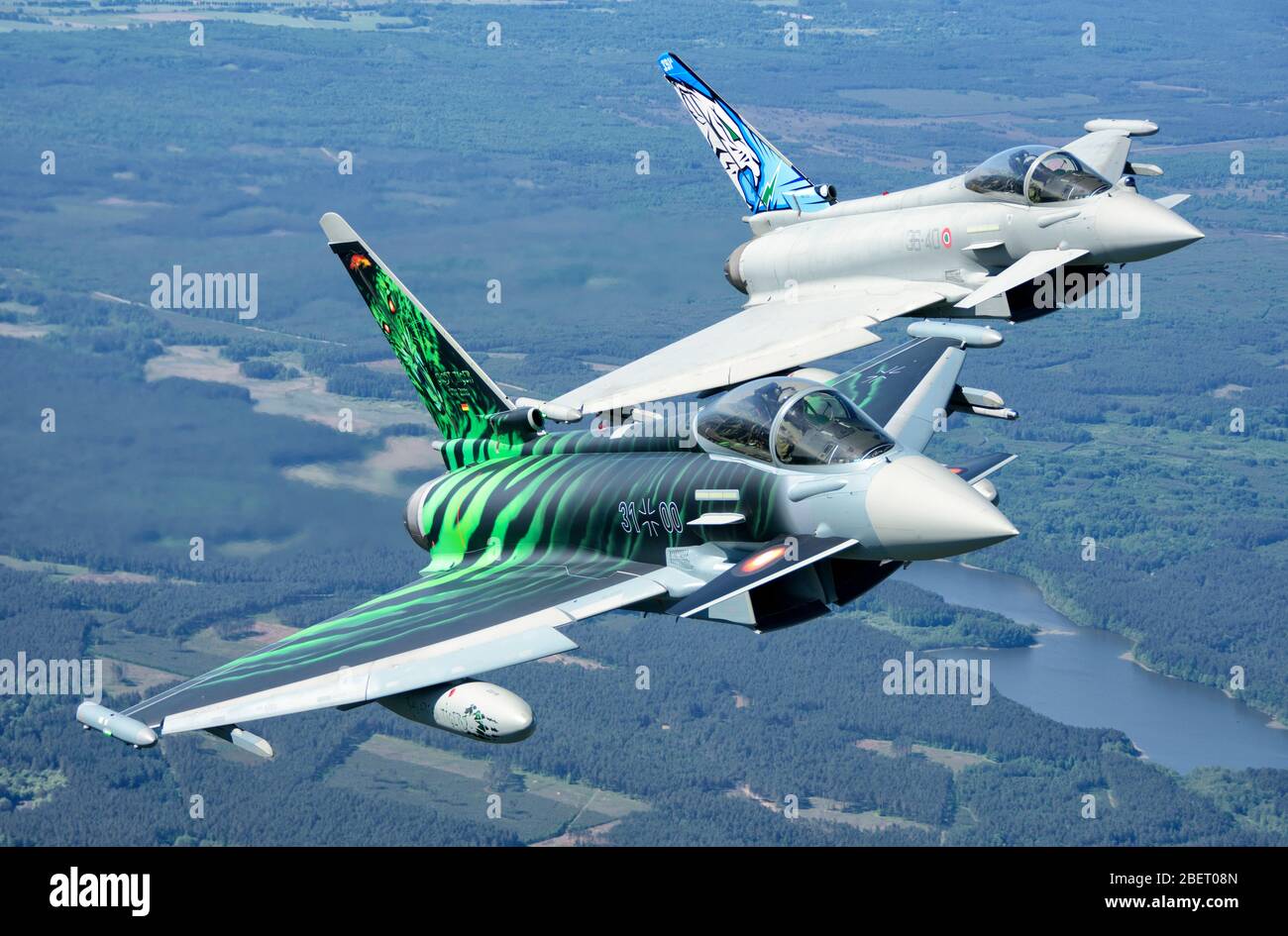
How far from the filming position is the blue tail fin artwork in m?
53.5

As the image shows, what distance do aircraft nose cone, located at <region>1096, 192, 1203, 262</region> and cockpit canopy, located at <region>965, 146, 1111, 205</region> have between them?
39.7 inches

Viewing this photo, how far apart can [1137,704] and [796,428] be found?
544 feet

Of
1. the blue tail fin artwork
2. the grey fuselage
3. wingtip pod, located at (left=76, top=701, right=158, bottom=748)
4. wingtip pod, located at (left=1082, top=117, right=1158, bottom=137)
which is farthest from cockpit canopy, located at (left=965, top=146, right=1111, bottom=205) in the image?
wingtip pod, located at (left=76, top=701, right=158, bottom=748)

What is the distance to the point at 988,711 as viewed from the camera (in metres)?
182

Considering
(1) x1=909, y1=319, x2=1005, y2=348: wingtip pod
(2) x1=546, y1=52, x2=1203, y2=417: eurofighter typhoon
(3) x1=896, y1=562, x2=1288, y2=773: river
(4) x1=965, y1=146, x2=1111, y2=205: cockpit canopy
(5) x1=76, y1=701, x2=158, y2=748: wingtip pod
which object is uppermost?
(4) x1=965, y1=146, x2=1111, y2=205: cockpit canopy

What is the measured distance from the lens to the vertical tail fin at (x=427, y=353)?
127 feet

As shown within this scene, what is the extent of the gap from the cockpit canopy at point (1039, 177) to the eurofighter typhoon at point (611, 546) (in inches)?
448

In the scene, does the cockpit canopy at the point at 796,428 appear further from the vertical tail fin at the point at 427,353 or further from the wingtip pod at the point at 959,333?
the wingtip pod at the point at 959,333

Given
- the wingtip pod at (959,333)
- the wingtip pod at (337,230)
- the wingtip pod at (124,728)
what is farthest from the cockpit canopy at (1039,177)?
the wingtip pod at (124,728)

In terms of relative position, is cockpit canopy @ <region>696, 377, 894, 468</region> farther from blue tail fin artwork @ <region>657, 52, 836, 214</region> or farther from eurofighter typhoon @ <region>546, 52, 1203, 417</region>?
blue tail fin artwork @ <region>657, 52, 836, 214</region>

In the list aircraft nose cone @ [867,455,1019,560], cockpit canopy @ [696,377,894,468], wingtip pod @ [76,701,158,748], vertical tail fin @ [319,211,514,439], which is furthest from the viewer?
vertical tail fin @ [319,211,514,439]

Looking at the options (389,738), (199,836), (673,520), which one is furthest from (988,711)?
(673,520)

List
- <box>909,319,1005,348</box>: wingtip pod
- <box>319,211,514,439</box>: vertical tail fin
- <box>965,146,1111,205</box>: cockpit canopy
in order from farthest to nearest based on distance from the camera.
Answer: <box>965,146,1111,205</box>: cockpit canopy → <box>909,319,1005,348</box>: wingtip pod → <box>319,211,514,439</box>: vertical tail fin
